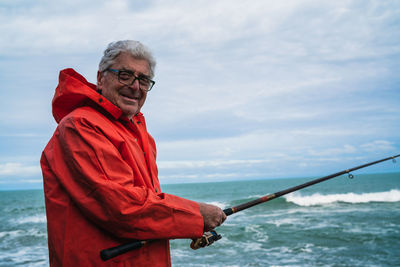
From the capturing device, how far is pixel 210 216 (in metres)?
1.73

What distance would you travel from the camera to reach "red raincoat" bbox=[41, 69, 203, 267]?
142 centimetres

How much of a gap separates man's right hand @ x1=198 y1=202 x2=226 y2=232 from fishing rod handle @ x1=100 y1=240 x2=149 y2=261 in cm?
35

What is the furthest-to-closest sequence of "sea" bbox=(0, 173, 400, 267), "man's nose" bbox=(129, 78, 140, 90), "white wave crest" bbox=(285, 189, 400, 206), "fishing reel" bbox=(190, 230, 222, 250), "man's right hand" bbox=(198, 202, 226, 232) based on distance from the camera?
1. "white wave crest" bbox=(285, 189, 400, 206)
2. "sea" bbox=(0, 173, 400, 267)
3. "man's nose" bbox=(129, 78, 140, 90)
4. "fishing reel" bbox=(190, 230, 222, 250)
5. "man's right hand" bbox=(198, 202, 226, 232)

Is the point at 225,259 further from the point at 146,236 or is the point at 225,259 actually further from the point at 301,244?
the point at 146,236

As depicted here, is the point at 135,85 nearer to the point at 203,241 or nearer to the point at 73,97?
the point at 73,97

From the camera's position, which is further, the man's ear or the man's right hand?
the man's ear

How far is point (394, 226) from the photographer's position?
42.7 ft

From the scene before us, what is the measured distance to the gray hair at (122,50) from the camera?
6.28ft

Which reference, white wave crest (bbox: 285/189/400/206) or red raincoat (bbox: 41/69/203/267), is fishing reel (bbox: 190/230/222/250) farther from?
white wave crest (bbox: 285/189/400/206)

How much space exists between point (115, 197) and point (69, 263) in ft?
1.34

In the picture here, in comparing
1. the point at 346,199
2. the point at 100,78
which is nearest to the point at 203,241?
the point at 100,78

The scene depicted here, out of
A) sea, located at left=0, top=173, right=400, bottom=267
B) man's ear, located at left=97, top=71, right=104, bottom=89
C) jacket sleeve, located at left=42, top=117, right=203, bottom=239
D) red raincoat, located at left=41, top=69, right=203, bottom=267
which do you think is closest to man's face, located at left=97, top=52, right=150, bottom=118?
man's ear, located at left=97, top=71, right=104, bottom=89

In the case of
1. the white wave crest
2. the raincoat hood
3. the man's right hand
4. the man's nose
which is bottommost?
the white wave crest

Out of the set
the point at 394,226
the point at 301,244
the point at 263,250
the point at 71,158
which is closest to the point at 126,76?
the point at 71,158
